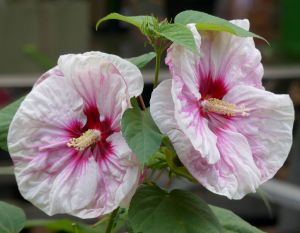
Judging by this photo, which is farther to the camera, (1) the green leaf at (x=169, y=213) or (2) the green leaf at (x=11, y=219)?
(2) the green leaf at (x=11, y=219)

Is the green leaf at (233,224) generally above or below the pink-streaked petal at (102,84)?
below

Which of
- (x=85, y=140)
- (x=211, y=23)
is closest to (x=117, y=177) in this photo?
(x=85, y=140)

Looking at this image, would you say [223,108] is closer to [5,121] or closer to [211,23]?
[211,23]

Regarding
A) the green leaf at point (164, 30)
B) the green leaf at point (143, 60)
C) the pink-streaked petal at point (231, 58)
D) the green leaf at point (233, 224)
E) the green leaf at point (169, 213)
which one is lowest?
the green leaf at point (233, 224)

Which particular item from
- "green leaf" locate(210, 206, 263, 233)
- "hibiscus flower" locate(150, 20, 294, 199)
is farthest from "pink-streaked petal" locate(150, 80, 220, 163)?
"green leaf" locate(210, 206, 263, 233)

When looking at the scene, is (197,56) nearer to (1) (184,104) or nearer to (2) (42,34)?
(1) (184,104)

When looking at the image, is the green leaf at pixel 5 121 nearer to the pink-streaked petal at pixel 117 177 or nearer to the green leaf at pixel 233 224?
the pink-streaked petal at pixel 117 177

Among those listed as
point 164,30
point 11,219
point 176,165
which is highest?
point 164,30

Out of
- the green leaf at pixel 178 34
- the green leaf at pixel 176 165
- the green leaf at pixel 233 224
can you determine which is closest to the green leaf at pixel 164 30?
the green leaf at pixel 178 34

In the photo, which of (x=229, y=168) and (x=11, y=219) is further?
(x=11, y=219)
